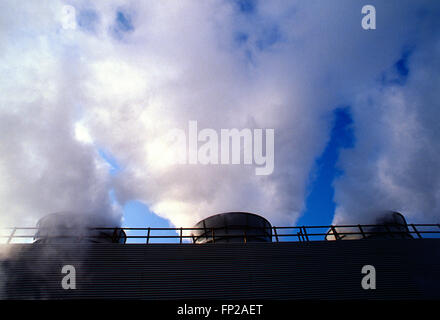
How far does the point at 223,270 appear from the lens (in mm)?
10664

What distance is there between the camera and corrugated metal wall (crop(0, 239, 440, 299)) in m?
9.94

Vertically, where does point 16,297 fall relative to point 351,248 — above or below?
below

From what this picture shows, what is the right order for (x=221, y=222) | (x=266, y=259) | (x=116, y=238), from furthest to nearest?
(x=221, y=222) < (x=116, y=238) < (x=266, y=259)

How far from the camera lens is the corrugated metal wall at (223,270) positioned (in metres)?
9.94

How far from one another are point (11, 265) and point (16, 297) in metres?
1.41

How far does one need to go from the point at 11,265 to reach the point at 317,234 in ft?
44.5
